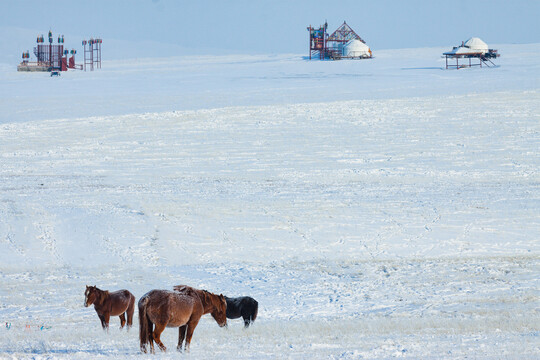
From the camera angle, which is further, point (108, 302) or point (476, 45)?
point (476, 45)

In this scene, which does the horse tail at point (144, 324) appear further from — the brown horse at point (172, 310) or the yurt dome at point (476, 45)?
the yurt dome at point (476, 45)

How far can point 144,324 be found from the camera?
4715 millimetres

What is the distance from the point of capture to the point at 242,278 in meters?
9.38

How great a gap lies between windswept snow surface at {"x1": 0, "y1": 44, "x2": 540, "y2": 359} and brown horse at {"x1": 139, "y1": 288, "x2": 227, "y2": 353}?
271mm

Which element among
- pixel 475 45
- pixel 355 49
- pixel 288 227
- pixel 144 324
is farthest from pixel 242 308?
pixel 355 49

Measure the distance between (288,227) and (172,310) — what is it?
7652 millimetres

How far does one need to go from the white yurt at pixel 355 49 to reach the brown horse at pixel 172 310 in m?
77.5

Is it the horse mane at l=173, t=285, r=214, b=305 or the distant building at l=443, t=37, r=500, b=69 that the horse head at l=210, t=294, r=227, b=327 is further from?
the distant building at l=443, t=37, r=500, b=69

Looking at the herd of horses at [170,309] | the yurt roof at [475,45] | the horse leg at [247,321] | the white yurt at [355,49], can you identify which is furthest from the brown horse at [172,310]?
the white yurt at [355,49]

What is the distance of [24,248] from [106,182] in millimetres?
5432

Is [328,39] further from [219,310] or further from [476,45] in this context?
[219,310]

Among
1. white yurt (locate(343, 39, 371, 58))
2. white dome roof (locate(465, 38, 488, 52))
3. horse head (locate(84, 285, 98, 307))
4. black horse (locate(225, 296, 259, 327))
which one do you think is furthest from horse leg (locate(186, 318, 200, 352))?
white yurt (locate(343, 39, 371, 58))

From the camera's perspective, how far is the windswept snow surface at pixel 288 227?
6.60 m

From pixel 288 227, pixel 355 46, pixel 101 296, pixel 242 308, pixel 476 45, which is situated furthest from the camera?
pixel 355 46
